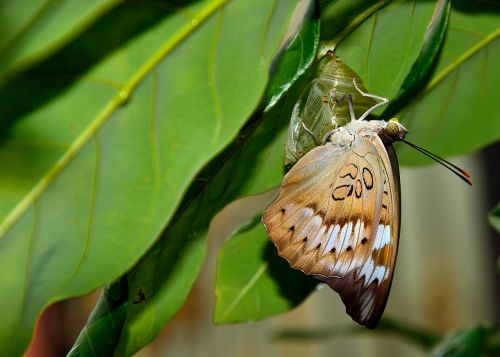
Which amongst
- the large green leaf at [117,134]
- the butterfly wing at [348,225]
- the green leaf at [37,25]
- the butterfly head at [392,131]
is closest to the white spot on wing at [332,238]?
the butterfly wing at [348,225]

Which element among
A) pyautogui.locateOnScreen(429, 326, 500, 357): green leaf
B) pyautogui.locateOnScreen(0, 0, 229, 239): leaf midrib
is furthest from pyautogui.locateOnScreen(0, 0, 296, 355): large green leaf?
pyautogui.locateOnScreen(429, 326, 500, 357): green leaf

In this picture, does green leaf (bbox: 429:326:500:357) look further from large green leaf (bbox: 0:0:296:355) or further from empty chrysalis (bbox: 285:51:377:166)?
large green leaf (bbox: 0:0:296:355)

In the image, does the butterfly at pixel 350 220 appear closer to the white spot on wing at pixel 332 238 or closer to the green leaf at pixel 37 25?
the white spot on wing at pixel 332 238

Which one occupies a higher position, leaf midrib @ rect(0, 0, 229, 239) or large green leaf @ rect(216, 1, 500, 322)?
leaf midrib @ rect(0, 0, 229, 239)

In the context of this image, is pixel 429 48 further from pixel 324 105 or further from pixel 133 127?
pixel 133 127

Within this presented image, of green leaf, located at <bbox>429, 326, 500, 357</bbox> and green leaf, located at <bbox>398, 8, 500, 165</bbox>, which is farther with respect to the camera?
green leaf, located at <bbox>429, 326, 500, 357</bbox>
